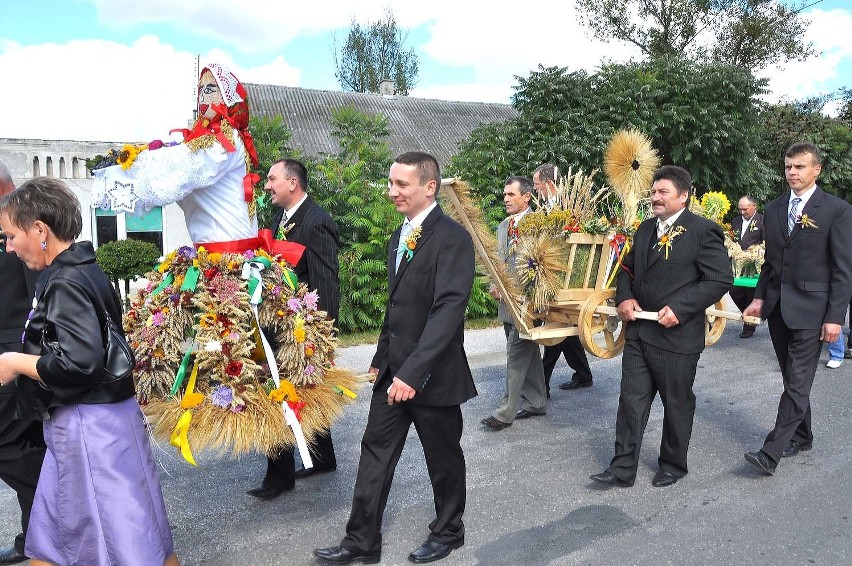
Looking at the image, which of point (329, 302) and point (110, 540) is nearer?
point (110, 540)

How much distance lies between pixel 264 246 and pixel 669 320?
253cm

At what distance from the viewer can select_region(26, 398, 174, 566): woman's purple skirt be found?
2.59 meters

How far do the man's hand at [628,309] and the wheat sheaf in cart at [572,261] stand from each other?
0.23m

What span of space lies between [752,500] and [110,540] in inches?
145

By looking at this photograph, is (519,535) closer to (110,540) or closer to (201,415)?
(201,415)

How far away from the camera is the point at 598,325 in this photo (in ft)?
17.0

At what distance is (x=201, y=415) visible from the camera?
A: 3164 mm

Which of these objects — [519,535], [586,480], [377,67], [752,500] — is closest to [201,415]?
[519,535]

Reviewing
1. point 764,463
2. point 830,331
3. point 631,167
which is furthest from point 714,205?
point 764,463

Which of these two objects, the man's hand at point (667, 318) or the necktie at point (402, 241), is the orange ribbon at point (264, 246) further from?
the man's hand at point (667, 318)

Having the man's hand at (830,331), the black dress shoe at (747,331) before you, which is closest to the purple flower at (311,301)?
the man's hand at (830,331)

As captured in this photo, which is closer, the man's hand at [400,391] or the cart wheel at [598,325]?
the man's hand at [400,391]

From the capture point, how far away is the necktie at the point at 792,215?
485 cm

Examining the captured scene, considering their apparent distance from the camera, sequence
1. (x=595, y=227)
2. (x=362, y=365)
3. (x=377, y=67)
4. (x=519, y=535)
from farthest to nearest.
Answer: (x=377, y=67) → (x=362, y=365) → (x=595, y=227) → (x=519, y=535)
